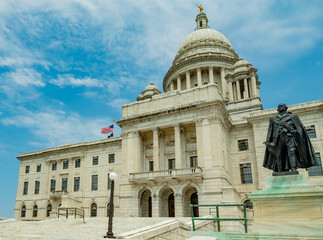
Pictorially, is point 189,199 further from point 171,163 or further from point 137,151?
point 137,151

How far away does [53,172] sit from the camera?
49.5 metres

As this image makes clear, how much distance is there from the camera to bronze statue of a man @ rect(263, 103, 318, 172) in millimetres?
9492

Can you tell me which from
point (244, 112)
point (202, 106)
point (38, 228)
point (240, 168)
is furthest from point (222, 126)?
point (38, 228)

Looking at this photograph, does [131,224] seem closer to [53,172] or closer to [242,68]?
[53,172]

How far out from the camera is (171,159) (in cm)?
3769

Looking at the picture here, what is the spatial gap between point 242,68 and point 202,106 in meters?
18.1

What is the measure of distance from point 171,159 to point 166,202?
5375mm

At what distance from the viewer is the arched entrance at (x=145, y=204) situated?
35.2 metres

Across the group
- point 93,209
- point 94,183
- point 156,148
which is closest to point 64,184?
point 94,183

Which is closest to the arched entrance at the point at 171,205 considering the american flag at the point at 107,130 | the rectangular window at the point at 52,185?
the american flag at the point at 107,130

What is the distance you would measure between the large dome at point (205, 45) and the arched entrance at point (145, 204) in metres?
32.2

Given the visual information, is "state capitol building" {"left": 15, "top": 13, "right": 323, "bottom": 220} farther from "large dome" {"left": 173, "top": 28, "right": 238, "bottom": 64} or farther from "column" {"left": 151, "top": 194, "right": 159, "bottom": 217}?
"large dome" {"left": 173, "top": 28, "right": 238, "bottom": 64}

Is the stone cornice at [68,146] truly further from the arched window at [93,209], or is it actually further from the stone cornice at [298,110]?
the stone cornice at [298,110]

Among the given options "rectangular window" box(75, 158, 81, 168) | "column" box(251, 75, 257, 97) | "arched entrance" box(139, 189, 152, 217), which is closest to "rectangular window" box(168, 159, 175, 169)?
"arched entrance" box(139, 189, 152, 217)
